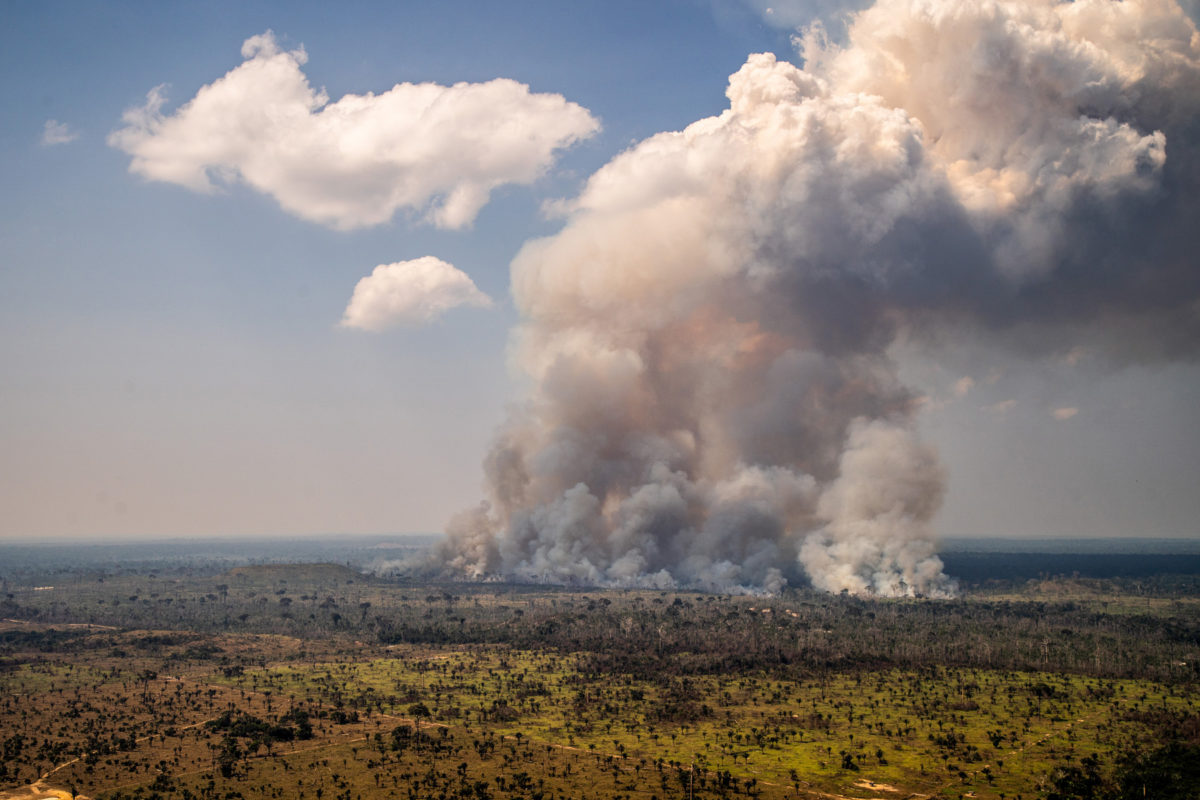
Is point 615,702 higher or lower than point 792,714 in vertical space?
lower

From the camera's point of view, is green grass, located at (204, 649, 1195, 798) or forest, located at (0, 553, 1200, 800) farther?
green grass, located at (204, 649, 1195, 798)

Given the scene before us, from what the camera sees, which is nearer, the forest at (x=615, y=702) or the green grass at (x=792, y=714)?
the forest at (x=615, y=702)

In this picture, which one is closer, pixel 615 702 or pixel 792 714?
pixel 792 714

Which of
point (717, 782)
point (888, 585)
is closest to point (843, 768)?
point (717, 782)

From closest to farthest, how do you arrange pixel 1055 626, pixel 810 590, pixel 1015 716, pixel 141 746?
pixel 141 746 → pixel 1015 716 → pixel 1055 626 → pixel 810 590

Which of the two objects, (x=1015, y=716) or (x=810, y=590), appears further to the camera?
(x=810, y=590)

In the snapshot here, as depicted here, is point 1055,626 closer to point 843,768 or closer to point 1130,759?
point 1130,759

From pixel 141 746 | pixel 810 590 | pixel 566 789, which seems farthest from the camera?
pixel 810 590
